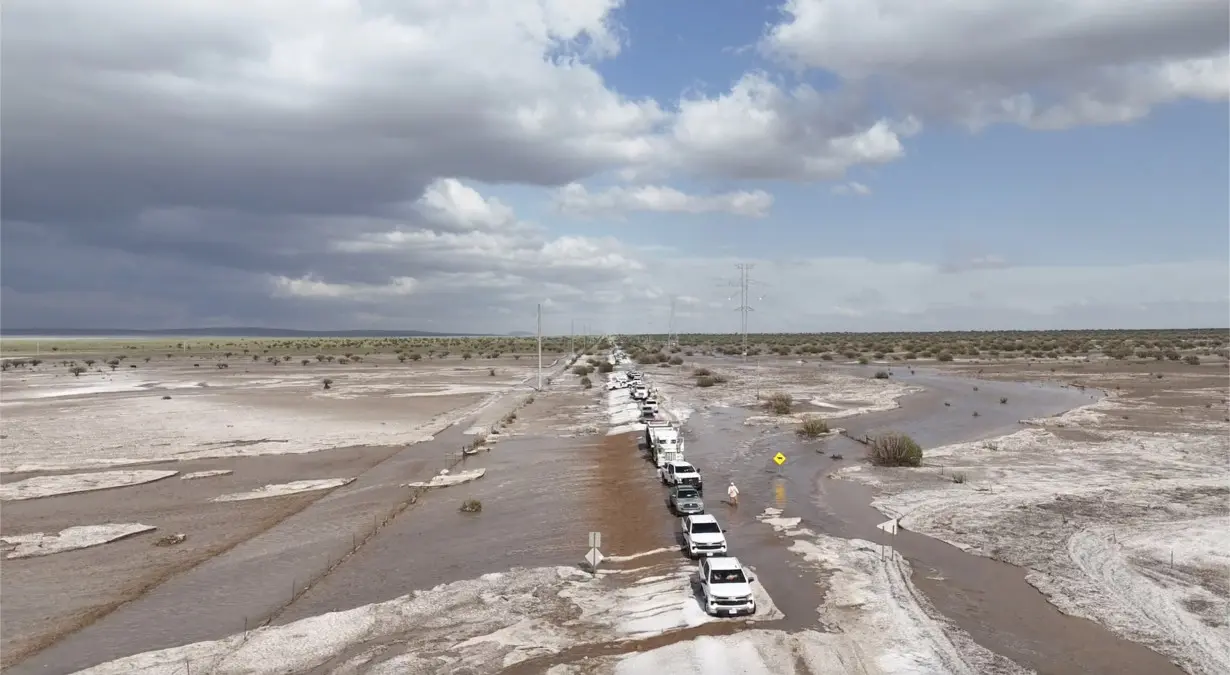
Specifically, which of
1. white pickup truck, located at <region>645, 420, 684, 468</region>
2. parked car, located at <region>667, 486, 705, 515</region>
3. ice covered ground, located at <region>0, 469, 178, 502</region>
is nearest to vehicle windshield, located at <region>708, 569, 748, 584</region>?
parked car, located at <region>667, 486, 705, 515</region>

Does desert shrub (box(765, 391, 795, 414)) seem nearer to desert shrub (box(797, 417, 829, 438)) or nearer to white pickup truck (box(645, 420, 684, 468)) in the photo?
desert shrub (box(797, 417, 829, 438))

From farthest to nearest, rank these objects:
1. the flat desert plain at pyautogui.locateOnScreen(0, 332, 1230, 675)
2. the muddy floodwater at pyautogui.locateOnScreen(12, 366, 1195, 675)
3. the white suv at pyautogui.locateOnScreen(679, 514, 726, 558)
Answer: the white suv at pyautogui.locateOnScreen(679, 514, 726, 558), the muddy floodwater at pyautogui.locateOnScreen(12, 366, 1195, 675), the flat desert plain at pyautogui.locateOnScreen(0, 332, 1230, 675)

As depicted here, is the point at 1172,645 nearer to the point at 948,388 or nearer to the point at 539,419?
the point at 539,419

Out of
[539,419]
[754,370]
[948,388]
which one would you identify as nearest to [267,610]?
[539,419]

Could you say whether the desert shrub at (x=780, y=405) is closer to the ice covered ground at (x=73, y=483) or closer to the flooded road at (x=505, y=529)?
the flooded road at (x=505, y=529)

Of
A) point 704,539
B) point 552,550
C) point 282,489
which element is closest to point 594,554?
point 552,550

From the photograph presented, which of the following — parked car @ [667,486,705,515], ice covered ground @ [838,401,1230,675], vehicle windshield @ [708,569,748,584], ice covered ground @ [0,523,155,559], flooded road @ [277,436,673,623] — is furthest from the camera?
parked car @ [667,486,705,515]

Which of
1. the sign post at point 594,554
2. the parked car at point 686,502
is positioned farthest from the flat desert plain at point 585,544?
the parked car at point 686,502
